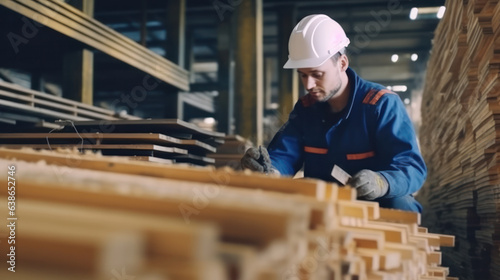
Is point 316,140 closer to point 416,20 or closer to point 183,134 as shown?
point 183,134

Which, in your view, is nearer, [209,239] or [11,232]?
[209,239]

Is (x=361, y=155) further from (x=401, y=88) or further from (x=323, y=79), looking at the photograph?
(x=401, y=88)

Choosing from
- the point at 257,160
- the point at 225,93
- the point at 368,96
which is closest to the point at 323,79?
the point at 368,96

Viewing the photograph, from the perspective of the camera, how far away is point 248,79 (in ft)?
31.0

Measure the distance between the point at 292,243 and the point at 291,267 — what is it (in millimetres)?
175

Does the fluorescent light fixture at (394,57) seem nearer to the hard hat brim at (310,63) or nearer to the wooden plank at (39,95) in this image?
the wooden plank at (39,95)

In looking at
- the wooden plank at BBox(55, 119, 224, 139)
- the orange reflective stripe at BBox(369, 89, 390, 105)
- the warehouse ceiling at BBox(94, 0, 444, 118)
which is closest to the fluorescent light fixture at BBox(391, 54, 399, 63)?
the warehouse ceiling at BBox(94, 0, 444, 118)

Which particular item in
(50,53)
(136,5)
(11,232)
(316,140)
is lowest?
(11,232)

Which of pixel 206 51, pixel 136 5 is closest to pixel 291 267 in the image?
pixel 136 5

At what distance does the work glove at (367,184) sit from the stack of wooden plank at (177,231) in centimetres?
105

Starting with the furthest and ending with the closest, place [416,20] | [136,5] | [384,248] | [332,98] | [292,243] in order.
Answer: [416,20], [136,5], [332,98], [384,248], [292,243]

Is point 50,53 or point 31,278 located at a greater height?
point 50,53

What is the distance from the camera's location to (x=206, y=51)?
18.1 metres

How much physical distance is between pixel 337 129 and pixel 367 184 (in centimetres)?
95
